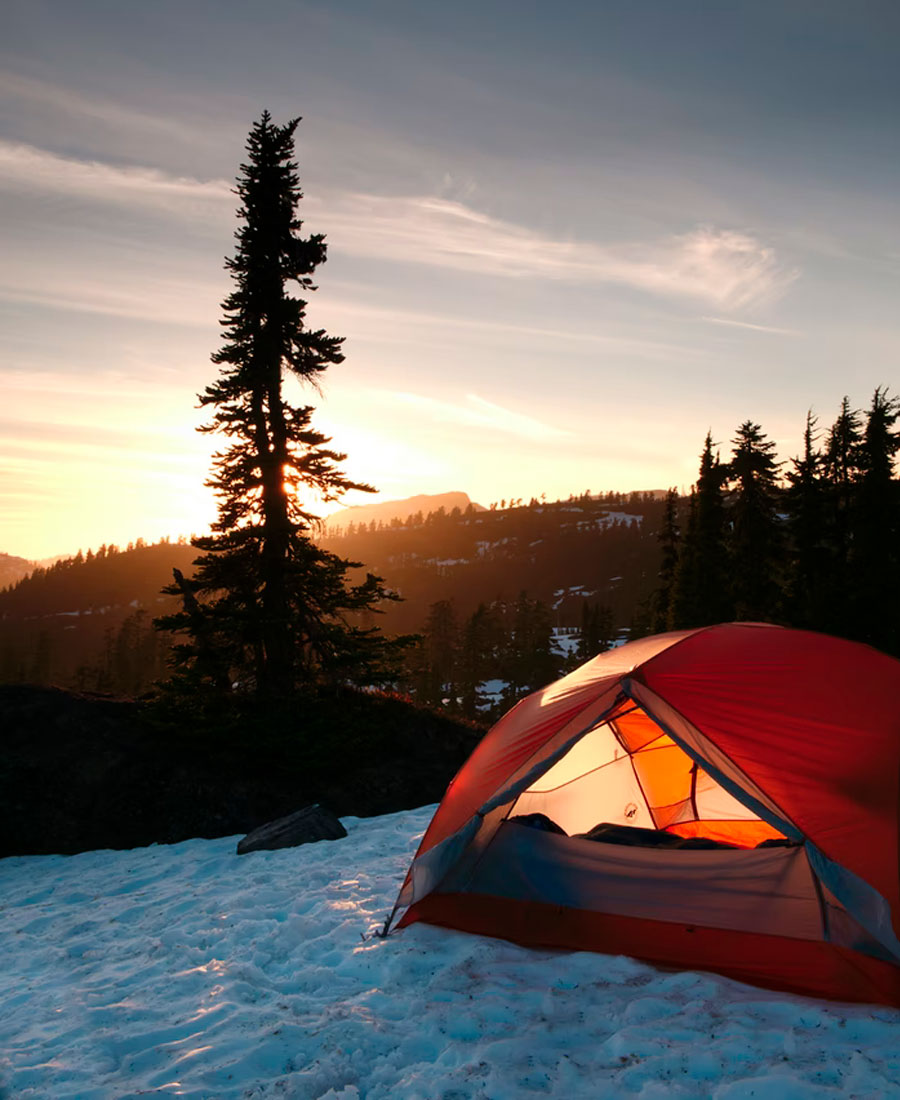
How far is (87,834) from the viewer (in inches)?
479

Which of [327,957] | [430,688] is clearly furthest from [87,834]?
[430,688]

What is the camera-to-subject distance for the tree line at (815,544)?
32.8m

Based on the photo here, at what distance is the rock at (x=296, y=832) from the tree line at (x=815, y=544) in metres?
29.7

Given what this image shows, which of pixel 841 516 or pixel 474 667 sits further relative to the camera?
pixel 474 667

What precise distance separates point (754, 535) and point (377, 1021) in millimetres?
37285

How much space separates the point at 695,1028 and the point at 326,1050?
2540 millimetres

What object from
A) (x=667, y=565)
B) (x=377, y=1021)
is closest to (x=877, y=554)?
(x=667, y=565)

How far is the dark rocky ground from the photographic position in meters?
12.4

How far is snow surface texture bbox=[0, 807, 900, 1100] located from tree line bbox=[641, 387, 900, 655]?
31.9m

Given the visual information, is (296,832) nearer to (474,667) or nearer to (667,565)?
(667,565)

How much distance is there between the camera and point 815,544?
3700 centimetres

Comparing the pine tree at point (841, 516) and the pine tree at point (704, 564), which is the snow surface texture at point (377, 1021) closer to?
the pine tree at point (841, 516)

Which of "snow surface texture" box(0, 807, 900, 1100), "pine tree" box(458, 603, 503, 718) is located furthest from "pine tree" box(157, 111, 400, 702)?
"pine tree" box(458, 603, 503, 718)

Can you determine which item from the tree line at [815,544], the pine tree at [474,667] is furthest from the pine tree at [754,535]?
the pine tree at [474,667]
